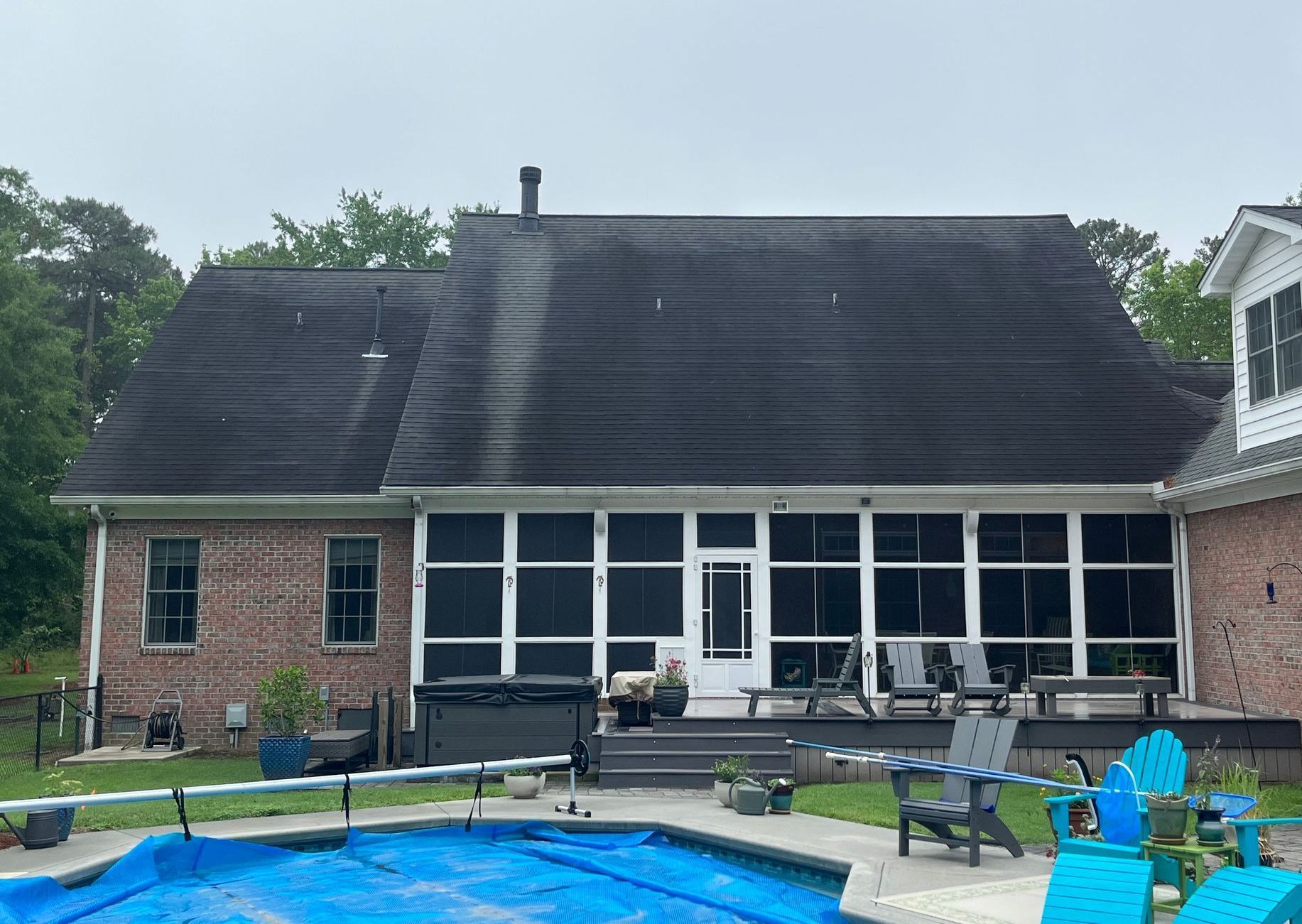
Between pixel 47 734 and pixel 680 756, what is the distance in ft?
39.9

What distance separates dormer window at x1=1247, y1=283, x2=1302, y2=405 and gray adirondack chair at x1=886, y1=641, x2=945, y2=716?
4.88m

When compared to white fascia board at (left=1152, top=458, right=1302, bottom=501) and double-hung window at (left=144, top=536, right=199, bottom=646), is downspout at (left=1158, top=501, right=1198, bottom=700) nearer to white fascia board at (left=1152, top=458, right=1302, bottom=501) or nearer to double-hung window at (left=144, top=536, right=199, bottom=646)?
white fascia board at (left=1152, top=458, right=1302, bottom=501)

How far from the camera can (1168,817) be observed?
642cm

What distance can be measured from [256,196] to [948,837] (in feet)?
138

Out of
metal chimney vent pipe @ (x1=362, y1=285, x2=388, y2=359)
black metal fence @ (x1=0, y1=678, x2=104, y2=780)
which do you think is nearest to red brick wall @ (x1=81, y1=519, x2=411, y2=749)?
black metal fence @ (x1=0, y1=678, x2=104, y2=780)

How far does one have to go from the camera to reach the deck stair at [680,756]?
12016mm

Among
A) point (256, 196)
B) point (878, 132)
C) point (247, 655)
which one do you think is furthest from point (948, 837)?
point (256, 196)

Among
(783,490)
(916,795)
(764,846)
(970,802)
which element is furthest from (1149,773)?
(783,490)

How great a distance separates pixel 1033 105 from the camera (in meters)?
22.3

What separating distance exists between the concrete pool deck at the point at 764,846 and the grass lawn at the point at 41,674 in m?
17.7

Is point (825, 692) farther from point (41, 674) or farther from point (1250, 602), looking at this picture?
point (41, 674)

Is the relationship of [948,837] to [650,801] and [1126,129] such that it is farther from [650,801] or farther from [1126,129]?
[1126,129]

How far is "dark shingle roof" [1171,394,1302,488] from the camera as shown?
1214 cm

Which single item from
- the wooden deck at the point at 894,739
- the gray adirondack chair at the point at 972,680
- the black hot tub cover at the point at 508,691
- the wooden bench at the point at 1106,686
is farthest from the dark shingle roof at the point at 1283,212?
the black hot tub cover at the point at 508,691
